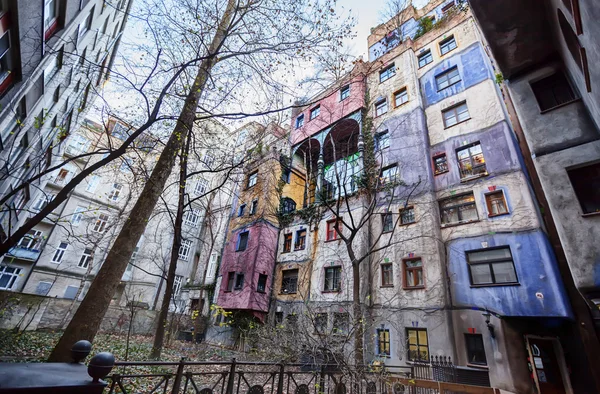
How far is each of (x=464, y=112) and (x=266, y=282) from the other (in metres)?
17.6

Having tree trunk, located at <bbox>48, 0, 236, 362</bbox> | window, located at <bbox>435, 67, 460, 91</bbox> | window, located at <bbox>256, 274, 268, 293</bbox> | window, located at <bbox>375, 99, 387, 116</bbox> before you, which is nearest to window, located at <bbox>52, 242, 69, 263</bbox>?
window, located at <bbox>256, 274, 268, 293</bbox>

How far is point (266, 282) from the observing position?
792 inches

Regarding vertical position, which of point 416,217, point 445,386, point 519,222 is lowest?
point 445,386

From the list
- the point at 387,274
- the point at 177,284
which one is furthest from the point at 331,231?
the point at 177,284

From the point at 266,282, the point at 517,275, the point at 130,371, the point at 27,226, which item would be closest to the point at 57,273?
the point at 266,282

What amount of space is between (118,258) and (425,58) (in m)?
22.6

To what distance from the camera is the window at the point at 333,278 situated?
1667cm

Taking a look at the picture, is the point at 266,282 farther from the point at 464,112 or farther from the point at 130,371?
the point at 464,112

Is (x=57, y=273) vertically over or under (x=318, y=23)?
under

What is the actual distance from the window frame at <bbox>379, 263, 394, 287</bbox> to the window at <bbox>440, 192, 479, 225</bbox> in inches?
150

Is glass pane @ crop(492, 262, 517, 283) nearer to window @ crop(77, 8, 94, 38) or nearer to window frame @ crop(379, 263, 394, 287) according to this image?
window frame @ crop(379, 263, 394, 287)

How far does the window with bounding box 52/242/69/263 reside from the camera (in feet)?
78.6

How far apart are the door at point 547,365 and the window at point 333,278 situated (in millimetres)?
9155

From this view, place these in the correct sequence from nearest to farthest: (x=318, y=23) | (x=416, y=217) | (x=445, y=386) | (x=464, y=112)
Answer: (x=318, y=23), (x=445, y=386), (x=416, y=217), (x=464, y=112)
